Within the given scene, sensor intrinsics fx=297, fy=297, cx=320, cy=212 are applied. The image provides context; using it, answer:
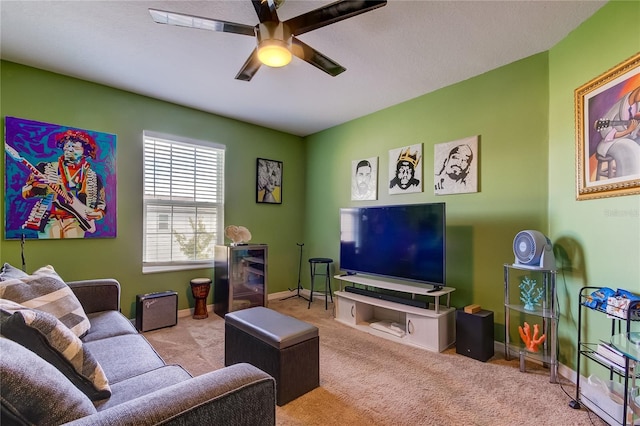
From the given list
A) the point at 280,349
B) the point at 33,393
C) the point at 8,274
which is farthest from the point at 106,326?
the point at 33,393

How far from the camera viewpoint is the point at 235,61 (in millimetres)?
2629

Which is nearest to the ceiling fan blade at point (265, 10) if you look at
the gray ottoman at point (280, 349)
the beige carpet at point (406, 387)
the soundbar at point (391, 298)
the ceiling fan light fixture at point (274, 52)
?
the ceiling fan light fixture at point (274, 52)

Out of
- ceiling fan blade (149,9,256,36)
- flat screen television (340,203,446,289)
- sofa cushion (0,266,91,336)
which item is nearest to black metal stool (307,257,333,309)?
flat screen television (340,203,446,289)

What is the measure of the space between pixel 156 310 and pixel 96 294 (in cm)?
87

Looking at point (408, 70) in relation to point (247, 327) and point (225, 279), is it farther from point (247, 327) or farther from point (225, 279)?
point (225, 279)

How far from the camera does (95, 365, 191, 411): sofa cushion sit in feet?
3.82

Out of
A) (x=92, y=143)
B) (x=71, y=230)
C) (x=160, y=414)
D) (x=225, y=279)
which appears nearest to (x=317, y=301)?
(x=225, y=279)

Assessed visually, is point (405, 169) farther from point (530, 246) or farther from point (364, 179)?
point (530, 246)

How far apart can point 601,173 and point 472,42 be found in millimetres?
1332

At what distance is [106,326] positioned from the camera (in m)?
2.00

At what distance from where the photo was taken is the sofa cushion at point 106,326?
1.86m

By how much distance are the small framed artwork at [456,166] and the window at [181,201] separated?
8.93 feet

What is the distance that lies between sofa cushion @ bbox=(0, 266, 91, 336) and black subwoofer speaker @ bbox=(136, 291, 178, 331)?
1.22 meters

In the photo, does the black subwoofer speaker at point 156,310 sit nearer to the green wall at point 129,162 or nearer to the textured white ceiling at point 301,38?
the green wall at point 129,162
